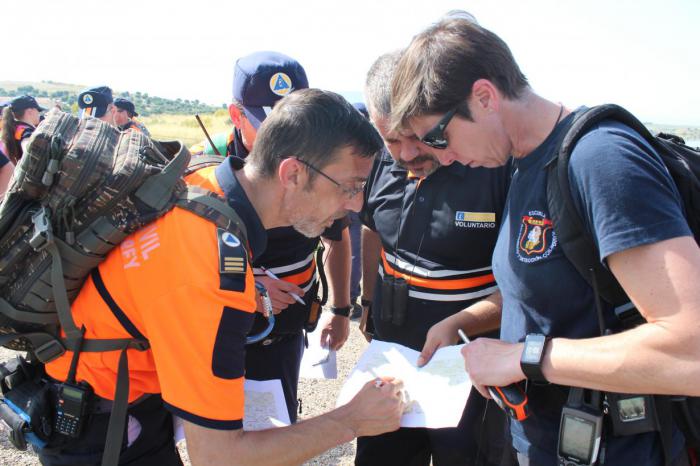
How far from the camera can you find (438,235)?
2.43 m

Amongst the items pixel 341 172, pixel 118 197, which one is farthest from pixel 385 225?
pixel 118 197

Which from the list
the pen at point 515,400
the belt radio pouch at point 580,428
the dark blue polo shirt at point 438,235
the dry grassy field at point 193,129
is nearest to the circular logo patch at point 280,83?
the dark blue polo shirt at point 438,235

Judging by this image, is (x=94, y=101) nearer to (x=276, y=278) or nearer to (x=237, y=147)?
(x=237, y=147)

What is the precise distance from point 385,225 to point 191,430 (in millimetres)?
1423

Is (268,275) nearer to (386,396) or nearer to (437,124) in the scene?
(386,396)

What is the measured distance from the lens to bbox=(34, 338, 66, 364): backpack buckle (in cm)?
167

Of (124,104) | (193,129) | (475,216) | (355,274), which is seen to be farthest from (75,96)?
(475,216)

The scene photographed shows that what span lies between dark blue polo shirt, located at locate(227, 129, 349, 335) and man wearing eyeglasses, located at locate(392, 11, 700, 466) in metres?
1.17

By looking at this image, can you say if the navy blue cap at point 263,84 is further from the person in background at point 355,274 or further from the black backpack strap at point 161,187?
the person in background at point 355,274

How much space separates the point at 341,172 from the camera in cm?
198

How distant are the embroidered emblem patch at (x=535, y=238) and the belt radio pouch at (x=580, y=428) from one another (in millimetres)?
411

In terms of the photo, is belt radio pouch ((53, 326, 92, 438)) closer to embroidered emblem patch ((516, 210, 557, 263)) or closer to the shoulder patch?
the shoulder patch

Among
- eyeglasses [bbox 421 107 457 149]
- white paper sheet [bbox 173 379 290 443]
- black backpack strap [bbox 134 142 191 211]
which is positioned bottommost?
white paper sheet [bbox 173 379 290 443]

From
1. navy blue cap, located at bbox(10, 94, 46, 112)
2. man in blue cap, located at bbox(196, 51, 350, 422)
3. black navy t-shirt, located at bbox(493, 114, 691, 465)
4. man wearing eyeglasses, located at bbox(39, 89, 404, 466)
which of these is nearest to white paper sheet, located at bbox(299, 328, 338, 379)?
man in blue cap, located at bbox(196, 51, 350, 422)
